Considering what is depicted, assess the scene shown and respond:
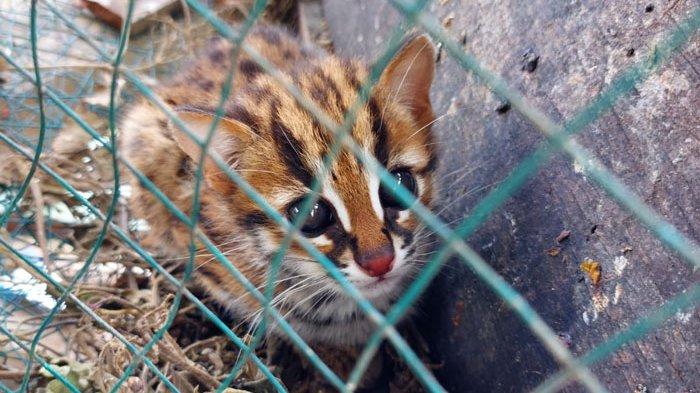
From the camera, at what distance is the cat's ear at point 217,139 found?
2121 millimetres

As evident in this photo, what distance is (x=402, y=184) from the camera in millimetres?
2363

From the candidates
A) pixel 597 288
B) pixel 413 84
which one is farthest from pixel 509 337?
pixel 413 84

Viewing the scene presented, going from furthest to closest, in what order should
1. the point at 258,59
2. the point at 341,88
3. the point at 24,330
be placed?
the point at 24,330 → the point at 341,88 → the point at 258,59

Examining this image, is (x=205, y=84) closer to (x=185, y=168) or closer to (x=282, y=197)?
(x=185, y=168)

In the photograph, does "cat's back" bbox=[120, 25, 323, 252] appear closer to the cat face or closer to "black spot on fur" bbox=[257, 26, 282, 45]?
"black spot on fur" bbox=[257, 26, 282, 45]

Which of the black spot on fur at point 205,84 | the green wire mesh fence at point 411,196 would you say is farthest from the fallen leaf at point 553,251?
the black spot on fur at point 205,84

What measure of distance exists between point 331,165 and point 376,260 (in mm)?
318

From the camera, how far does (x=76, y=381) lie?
2.51 metres

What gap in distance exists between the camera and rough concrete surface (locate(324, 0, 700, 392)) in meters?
1.70

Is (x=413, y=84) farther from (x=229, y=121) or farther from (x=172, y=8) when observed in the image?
(x=172, y=8)

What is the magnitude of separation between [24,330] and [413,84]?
1836mm

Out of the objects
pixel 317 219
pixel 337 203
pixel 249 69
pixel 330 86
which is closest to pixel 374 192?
pixel 337 203

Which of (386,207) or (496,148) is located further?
(496,148)

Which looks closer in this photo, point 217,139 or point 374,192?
point 374,192
